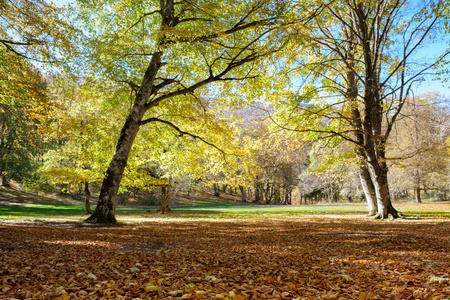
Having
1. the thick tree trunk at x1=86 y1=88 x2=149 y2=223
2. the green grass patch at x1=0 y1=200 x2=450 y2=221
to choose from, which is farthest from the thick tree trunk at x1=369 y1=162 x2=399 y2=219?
the thick tree trunk at x1=86 y1=88 x2=149 y2=223

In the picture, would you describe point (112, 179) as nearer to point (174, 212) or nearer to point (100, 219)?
point (100, 219)

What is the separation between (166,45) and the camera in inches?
372

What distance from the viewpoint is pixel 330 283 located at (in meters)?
3.20

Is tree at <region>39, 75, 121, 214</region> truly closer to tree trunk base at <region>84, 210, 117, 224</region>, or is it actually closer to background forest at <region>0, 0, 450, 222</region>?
background forest at <region>0, 0, 450, 222</region>

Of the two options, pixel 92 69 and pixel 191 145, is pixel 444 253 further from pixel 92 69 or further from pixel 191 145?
pixel 92 69

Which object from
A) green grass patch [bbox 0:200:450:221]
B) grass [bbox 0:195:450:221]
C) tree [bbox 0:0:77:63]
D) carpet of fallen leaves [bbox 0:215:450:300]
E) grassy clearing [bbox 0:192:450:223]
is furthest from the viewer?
green grass patch [bbox 0:200:450:221]

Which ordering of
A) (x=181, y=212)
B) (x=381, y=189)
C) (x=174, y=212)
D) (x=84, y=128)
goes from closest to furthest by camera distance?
(x=381, y=189), (x=84, y=128), (x=174, y=212), (x=181, y=212)

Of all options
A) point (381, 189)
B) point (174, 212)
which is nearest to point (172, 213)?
point (174, 212)

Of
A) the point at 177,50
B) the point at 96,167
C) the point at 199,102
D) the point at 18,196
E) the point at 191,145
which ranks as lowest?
the point at 18,196

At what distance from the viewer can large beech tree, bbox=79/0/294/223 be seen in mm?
9055

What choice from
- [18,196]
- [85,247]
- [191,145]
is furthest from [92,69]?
[18,196]

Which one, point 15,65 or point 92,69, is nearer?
point 15,65

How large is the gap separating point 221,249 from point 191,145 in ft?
28.5

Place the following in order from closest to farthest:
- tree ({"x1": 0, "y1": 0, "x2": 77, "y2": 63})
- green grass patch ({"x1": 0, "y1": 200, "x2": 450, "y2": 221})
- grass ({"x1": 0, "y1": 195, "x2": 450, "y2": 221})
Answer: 1. tree ({"x1": 0, "y1": 0, "x2": 77, "y2": 63})
2. grass ({"x1": 0, "y1": 195, "x2": 450, "y2": 221})
3. green grass patch ({"x1": 0, "y1": 200, "x2": 450, "y2": 221})
